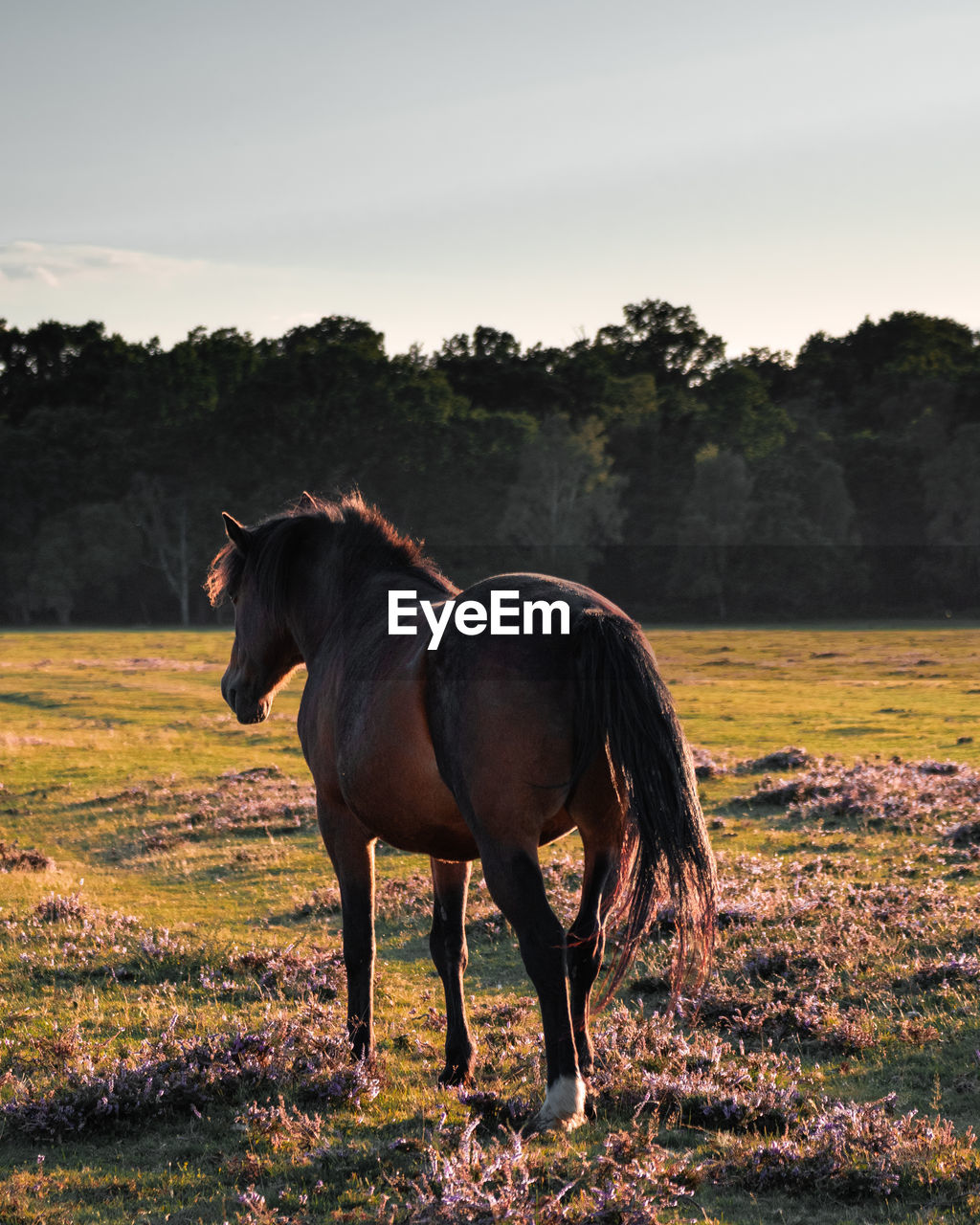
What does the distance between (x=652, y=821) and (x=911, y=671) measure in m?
37.5

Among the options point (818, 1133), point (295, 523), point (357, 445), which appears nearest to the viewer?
point (818, 1133)

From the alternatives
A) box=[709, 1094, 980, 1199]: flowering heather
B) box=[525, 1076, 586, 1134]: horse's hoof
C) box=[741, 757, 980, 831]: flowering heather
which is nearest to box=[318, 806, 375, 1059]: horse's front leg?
box=[525, 1076, 586, 1134]: horse's hoof

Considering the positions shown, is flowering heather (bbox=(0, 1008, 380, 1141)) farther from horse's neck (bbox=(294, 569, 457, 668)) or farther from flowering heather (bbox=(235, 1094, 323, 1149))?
horse's neck (bbox=(294, 569, 457, 668))

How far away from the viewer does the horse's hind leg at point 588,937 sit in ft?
18.0

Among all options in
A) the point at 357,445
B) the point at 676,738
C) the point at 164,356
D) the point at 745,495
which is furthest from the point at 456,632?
the point at 164,356

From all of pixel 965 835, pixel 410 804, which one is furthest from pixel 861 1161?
pixel 965 835

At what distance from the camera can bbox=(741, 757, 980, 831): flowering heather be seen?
14.7 m

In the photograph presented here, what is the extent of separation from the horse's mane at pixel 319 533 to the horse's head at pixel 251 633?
0.04 feet

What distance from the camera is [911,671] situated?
39719mm

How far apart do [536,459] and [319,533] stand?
268 ft

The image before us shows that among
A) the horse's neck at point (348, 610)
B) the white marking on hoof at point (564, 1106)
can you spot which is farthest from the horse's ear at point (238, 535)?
the white marking on hoof at point (564, 1106)

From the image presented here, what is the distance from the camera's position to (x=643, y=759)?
17.3 feet

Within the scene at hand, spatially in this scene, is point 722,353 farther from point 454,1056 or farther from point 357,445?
point 454,1056

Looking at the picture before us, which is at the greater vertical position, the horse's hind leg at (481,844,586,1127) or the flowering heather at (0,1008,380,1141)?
the horse's hind leg at (481,844,586,1127)
